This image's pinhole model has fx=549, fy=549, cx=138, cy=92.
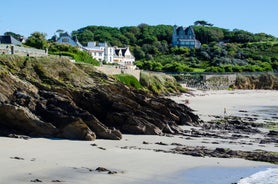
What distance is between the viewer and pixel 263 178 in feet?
59.0

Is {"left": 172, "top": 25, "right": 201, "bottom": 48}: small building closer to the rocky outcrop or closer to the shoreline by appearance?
the rocky outcrop

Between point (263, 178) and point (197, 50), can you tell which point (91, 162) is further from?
point (197, 50)

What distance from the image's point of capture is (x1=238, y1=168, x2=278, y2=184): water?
17.5m

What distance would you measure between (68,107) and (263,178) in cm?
1022

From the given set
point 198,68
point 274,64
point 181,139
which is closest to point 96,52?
point 198,68

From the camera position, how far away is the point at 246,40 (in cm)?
15888

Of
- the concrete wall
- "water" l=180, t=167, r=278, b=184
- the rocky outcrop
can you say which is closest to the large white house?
the rocky outcrop

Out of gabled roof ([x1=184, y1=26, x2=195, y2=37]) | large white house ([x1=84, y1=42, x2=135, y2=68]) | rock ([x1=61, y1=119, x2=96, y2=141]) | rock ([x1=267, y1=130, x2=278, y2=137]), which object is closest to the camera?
rock ([x1=61, y1=119, x2=96, y2=141])

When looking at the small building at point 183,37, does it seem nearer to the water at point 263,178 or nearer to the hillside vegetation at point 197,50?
the hillside vegetation at point 197,50

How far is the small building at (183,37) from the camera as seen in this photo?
150 metres

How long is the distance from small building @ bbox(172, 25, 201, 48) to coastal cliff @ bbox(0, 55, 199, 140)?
114726mm

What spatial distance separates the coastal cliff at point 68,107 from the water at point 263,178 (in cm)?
755

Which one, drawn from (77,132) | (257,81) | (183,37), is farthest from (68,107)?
(183,37)

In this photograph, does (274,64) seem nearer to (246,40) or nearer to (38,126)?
(246,40)
